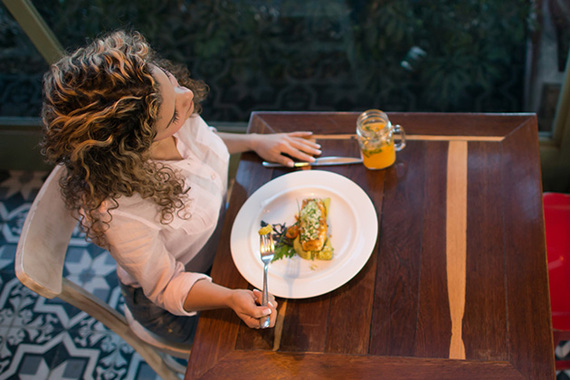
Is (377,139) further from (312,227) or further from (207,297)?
(207,297)

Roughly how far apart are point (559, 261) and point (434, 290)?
0.61m

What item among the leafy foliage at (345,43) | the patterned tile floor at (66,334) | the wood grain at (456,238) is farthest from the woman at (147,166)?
the leafy foliage at (345,43)

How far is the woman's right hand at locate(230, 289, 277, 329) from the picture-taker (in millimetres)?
1057

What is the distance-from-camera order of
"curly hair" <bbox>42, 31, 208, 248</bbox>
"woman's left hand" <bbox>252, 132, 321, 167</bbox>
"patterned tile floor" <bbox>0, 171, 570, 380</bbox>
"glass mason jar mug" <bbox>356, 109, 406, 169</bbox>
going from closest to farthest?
"curly hair" <bbox>42, 31, 208, 248</bbox> < "glass mason jar mug" <bbox>356, 109, 406, 169</bbox> < "woman's left hand" <bbox>252, 132, 321, 167</bbox> < "patterned tile floor" <bbox>0, 171, 570, 380</bbox>

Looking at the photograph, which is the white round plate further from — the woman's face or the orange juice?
the woman's face

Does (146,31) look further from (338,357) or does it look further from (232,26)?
(338,357)

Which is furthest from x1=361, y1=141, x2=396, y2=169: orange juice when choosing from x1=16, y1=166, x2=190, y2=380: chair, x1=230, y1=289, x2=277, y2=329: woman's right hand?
x1=16, y1=166, x2=190, y2=380: chair

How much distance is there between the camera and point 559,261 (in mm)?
1463

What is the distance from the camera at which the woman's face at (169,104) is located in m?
1.08

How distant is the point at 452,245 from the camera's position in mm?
1140

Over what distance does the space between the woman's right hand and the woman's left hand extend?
401 mm

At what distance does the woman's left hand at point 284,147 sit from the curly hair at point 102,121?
35 centimetres

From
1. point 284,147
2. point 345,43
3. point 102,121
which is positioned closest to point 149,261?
point 102,121

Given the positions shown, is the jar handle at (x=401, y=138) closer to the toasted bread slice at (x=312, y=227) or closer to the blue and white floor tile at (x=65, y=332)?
the toasted bread slice at (x=312, y=227)
